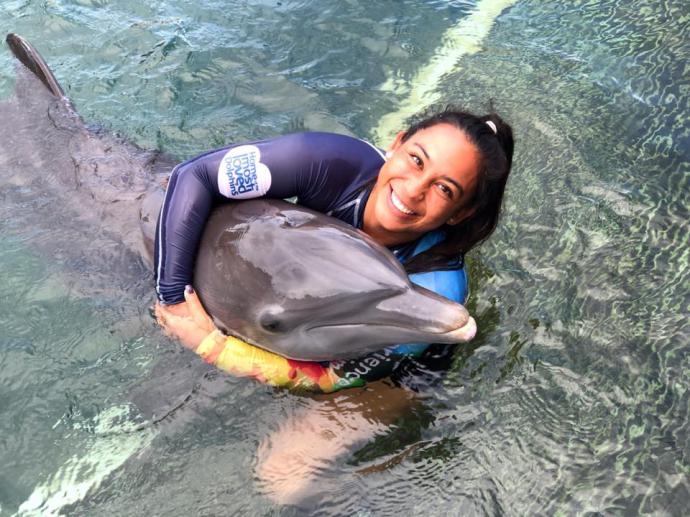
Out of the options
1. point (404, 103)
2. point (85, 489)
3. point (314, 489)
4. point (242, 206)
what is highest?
point (242, 206)

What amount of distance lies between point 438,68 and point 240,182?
3865 millimetres

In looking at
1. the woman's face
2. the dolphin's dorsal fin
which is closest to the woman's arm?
the woman's face

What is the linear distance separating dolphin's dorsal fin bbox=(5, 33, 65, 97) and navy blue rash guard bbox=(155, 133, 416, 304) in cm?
233

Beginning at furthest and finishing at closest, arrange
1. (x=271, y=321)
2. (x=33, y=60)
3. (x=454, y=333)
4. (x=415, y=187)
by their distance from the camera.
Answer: (x=33, y=60), (x=415, y=187), (x=271, y=321), (x=454, y=333)

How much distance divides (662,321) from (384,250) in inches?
67.3

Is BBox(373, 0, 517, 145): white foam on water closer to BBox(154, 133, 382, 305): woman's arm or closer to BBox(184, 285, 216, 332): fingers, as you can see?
BBox(154, 133, 382, 305): woman's arm

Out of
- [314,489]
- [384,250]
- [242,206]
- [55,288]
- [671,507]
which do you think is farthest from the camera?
[55,288]

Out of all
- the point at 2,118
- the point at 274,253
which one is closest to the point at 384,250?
the point at 274,253

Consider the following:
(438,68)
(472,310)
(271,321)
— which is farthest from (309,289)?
(438,68)

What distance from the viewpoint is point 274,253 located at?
10.9 feet

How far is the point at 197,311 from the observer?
3.56 m

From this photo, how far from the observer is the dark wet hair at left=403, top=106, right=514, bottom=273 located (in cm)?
344

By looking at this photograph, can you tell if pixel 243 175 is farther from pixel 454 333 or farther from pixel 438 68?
pixel 438 68

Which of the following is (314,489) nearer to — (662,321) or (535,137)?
(662,321)
